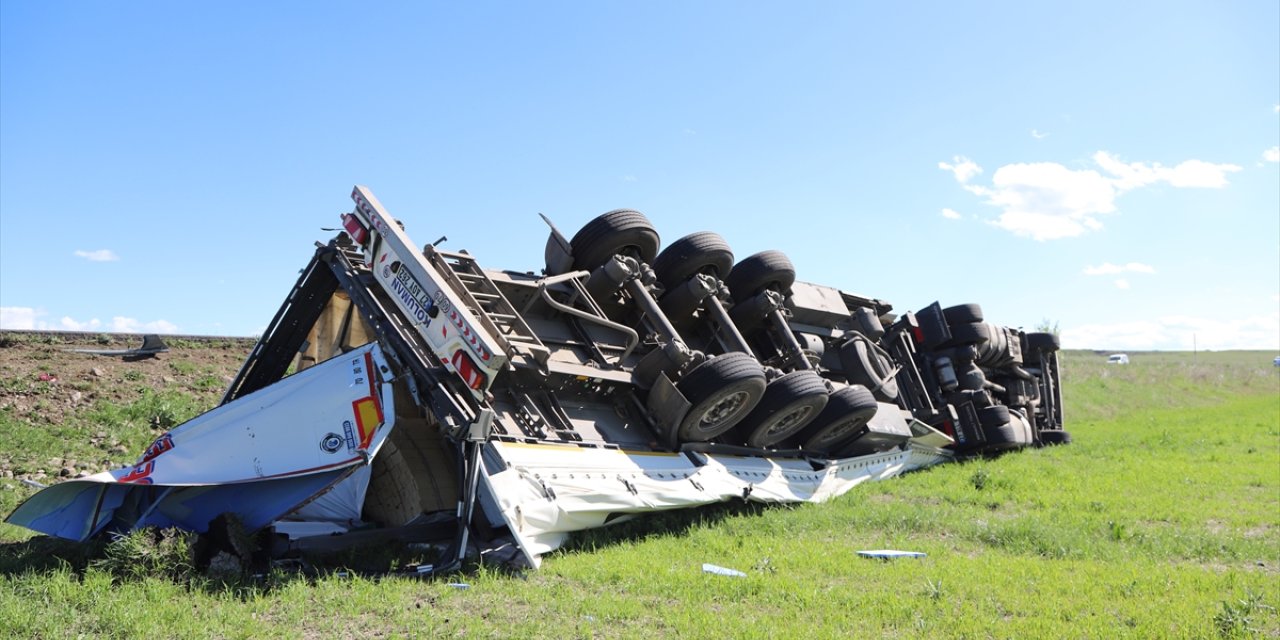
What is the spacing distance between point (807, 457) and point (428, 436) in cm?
386

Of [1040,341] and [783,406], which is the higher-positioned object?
[1040,341]

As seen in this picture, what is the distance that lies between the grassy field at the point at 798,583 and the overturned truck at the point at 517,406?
41cm

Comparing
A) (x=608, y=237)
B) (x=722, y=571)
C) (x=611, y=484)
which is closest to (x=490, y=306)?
(x=608, y=237)

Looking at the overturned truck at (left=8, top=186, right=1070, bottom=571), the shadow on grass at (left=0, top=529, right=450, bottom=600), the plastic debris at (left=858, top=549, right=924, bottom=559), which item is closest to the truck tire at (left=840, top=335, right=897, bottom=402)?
the overturned truck at (left=8, top=186, right=1070, bottom=571)

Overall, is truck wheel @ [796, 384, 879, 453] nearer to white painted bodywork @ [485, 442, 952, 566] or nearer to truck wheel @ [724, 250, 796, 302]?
white painted bodywork @ [485, 442, 952, 566]

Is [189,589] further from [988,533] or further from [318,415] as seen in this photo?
[988,533]

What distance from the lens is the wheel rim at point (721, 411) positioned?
7.73 meters

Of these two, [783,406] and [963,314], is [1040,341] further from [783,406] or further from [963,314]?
[783,406]

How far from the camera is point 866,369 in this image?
10.8 m

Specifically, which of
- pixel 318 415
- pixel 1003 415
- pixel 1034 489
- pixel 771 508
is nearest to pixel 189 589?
pixel 318 415

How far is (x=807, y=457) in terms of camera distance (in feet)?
30.0

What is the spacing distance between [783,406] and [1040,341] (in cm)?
870

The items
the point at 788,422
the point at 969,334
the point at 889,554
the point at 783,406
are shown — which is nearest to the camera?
the point at 889,554

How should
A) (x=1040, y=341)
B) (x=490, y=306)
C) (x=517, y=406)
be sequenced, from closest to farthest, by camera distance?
(x=517, y=406) → (x=490, y=306) → (x=1040, y=341)
